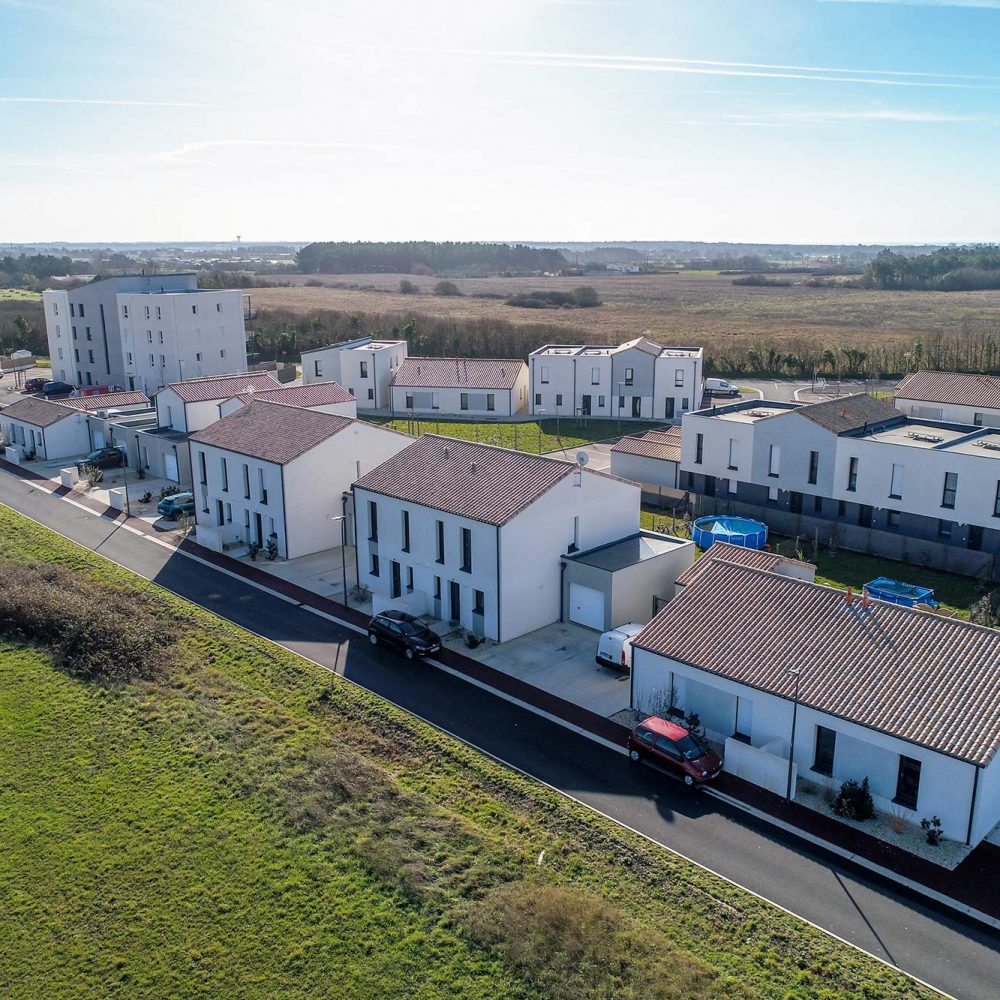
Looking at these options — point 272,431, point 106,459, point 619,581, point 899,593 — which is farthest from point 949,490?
Result: point 106,459

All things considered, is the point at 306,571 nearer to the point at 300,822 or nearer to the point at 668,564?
the point at 668,564

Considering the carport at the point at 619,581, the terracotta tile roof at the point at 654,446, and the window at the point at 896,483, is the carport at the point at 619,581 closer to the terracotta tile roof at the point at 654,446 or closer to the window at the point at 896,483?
the window at the point at 896,483

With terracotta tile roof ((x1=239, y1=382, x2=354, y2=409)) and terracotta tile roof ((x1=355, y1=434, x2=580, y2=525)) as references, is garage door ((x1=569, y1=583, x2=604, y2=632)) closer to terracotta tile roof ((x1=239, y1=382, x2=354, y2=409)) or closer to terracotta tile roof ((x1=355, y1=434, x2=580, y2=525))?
terracotta tile roof ((x1=355, y1=434, x2=580, y2=525))

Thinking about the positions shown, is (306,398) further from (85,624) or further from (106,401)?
(85,624)

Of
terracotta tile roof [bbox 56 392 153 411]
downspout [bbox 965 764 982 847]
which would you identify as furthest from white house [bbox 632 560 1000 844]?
terracotta tile roof [bbox 56 392 153 411]

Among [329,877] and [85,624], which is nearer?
[329,877]

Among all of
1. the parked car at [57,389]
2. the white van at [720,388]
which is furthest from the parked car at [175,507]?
the white van at [720,388]
